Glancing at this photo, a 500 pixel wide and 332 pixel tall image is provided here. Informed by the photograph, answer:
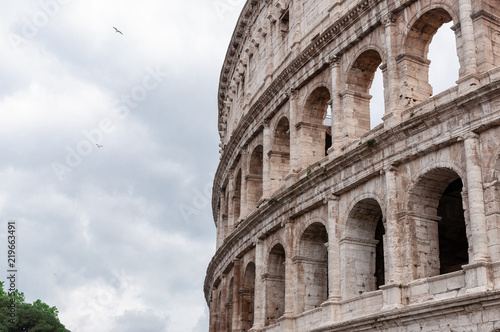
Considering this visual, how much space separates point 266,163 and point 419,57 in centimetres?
770

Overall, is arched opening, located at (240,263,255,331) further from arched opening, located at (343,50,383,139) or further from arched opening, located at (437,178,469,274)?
arched opening, located at (343,50,383,139)

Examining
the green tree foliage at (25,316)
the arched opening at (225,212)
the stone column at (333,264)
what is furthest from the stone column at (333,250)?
the green tree foliage at (25,316)

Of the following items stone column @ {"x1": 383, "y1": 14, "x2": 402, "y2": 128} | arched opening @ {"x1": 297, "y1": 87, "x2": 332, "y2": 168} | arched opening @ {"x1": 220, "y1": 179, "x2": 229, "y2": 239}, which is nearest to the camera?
stone column @ {"x1": 383, "y1": 14, "x2": 402, "y2": 128}

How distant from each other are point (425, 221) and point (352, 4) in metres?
7.84

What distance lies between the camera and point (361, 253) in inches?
724

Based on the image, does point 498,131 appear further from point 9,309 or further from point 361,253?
point 9,309

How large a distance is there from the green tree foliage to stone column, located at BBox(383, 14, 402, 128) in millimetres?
39949

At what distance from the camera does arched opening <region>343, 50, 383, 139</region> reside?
1969cm

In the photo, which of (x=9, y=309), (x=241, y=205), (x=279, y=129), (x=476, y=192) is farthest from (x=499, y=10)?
(x=9, y=309)

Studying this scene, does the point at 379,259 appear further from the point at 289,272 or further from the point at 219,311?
the point at 219,311

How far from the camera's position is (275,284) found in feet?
72.7

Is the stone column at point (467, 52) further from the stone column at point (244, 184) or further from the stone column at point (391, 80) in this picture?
the stone column at point (244, 184)

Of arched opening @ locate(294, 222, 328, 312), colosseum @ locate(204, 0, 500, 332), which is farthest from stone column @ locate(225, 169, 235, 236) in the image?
arched opening @ locate(294, 222, 328, 312)

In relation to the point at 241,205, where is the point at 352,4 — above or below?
above
